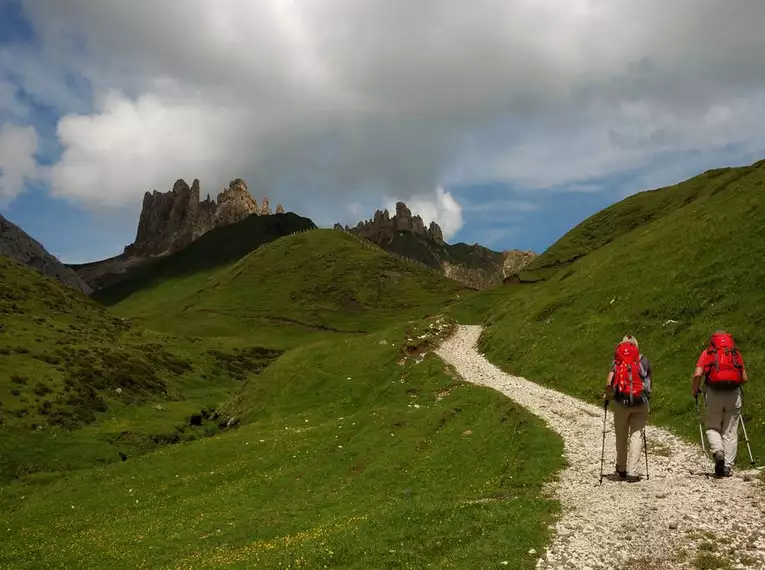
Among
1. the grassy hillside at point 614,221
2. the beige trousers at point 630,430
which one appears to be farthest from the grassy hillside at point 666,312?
the grassy hillside at point 614,221

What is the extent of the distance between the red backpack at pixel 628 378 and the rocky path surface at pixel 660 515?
3.09 meters

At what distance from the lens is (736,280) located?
4184cm

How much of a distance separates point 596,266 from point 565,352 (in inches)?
1052

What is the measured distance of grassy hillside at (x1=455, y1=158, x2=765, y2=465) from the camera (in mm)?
32969

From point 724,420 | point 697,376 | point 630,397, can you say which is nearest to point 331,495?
point 630,397

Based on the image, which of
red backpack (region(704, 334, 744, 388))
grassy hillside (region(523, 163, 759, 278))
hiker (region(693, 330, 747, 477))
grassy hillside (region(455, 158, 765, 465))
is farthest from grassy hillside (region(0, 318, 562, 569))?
grassy hillside (region(523, 163, 759, 278))

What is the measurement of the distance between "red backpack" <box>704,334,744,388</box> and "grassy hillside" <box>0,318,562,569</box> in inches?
285

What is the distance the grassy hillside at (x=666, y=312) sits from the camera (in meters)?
33.0

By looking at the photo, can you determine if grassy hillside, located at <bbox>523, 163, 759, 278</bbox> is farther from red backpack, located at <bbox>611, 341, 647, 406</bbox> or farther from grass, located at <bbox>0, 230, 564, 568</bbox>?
red backpack, located at <bbox>611, 341, 647, 406</bbox>

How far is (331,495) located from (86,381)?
69.6 meters

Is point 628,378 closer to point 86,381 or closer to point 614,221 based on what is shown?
point 86,381

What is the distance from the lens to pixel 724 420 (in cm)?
1892

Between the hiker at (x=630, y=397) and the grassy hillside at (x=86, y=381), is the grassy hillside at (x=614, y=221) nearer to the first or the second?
the grassy hillside at (x=86, y=381)

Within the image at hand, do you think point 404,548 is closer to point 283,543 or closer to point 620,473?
point 283,543
